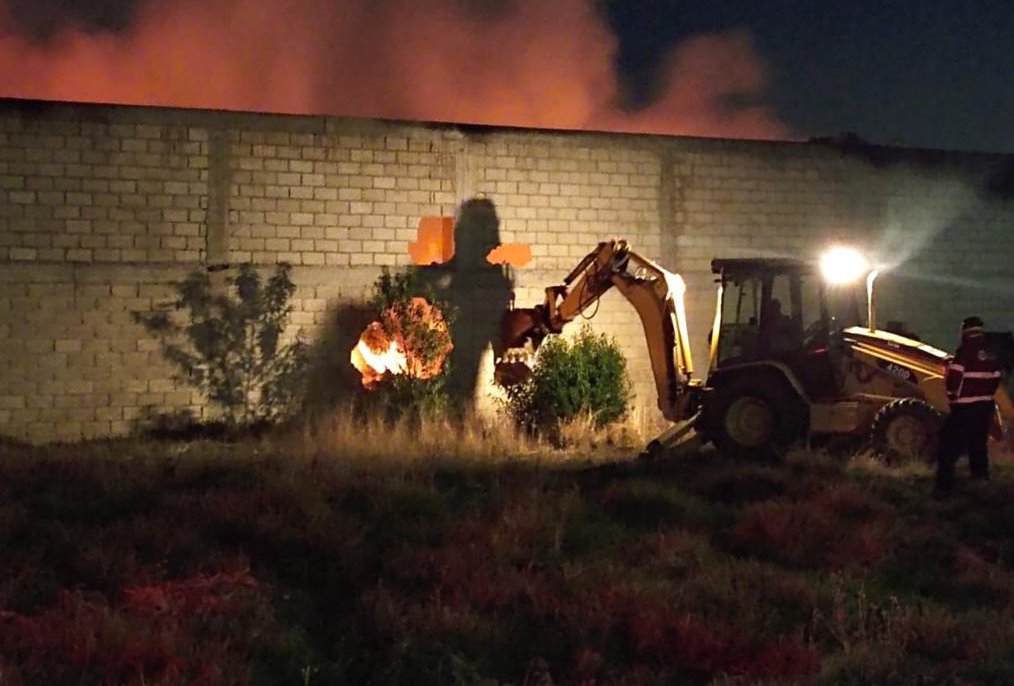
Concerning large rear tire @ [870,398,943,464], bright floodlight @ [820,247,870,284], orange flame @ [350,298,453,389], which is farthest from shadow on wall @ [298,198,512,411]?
large rear tire @ [870,398,943,464]

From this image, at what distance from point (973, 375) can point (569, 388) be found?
18.8 feet

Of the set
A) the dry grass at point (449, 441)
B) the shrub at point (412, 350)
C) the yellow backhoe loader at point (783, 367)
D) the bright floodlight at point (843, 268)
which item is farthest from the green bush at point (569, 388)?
the bright floodlight at point (843, 268)

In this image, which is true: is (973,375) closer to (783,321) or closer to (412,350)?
(783,321)

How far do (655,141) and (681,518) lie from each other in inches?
329

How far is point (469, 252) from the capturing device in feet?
53.3

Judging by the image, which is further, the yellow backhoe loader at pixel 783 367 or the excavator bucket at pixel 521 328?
the excavator bucket at pixel 521 328

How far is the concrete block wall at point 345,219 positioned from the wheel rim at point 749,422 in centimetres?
352

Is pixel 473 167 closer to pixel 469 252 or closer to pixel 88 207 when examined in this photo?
pixel 469 252

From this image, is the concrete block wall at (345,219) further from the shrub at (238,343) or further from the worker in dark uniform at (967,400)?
the worker in dark uniform at (967,400)

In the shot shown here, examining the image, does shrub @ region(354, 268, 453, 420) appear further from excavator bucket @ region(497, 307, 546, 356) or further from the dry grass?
excavator bucket @ region(497, 307, 546, 356)

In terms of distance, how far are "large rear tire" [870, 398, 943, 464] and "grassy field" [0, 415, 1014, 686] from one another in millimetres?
449

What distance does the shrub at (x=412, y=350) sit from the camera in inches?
587

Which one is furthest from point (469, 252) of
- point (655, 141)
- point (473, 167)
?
point (655, 141)

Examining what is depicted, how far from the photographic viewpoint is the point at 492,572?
8125 millimetres
